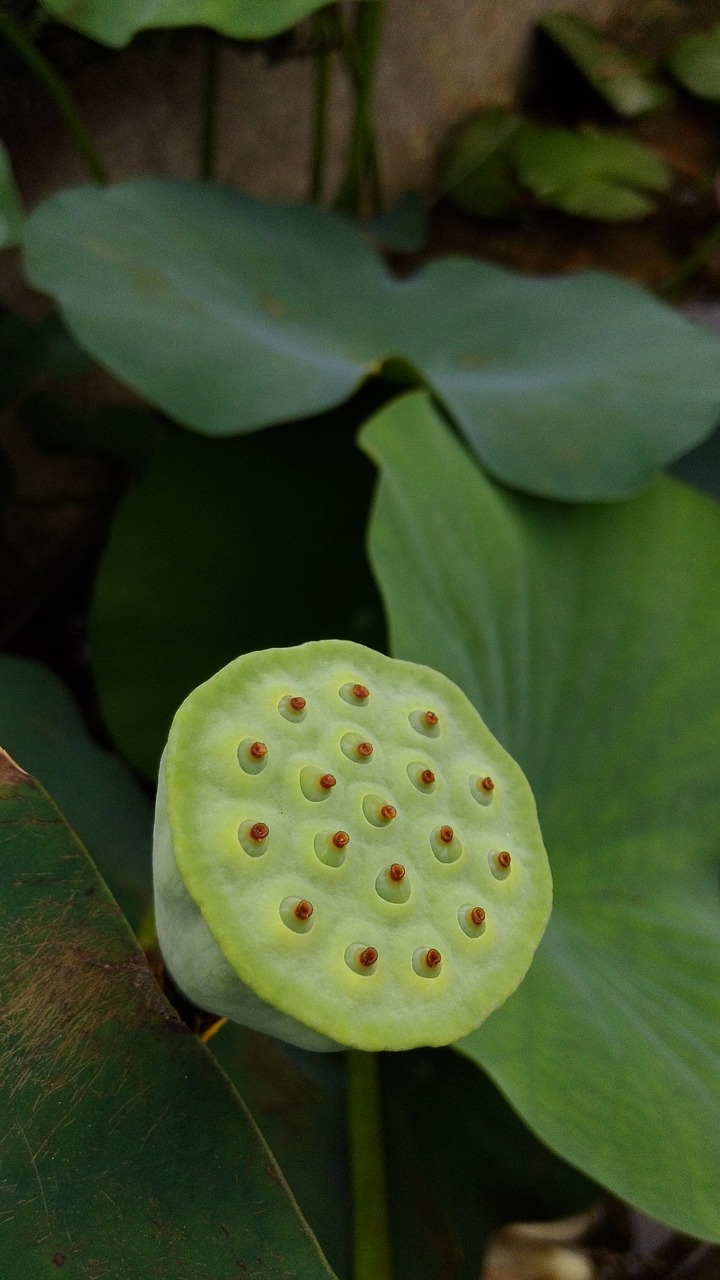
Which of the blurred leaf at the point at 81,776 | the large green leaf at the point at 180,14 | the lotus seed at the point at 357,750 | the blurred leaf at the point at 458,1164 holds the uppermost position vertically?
the large green leaf at the point at 180,14

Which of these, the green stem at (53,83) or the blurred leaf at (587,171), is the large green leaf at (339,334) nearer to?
the green stem at (53,83)

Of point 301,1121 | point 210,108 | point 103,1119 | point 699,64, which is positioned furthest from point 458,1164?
point 699,64

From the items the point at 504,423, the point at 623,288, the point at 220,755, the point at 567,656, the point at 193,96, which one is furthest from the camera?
the point at 193,96

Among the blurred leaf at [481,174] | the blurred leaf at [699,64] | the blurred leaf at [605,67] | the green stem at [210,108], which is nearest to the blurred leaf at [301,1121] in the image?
the green stem at [210,108]

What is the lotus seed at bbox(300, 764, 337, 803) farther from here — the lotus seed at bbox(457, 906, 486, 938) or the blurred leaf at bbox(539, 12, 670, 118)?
the blurred leaf at bbox(539, 12, 670, 118)

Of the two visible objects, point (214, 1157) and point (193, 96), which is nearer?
point (214, 1157)

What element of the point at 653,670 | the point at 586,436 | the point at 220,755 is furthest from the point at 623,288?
the point at 220,755

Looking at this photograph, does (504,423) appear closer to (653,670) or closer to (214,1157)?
(653,670)
